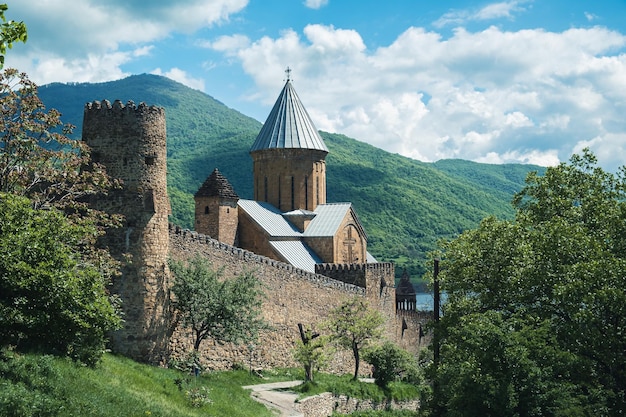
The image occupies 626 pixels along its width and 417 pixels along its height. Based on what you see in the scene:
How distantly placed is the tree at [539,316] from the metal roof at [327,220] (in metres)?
13.7

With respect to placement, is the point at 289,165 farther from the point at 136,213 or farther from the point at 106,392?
the point at 106,392

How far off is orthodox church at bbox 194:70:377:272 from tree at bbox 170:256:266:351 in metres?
12.5

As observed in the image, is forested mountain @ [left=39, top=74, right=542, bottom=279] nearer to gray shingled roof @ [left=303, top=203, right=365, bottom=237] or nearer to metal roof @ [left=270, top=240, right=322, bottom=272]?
gray shingled roof @ [left=303, top=203, right=365, bottom=237]

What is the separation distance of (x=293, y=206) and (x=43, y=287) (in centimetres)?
2304

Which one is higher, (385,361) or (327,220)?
(327,220)

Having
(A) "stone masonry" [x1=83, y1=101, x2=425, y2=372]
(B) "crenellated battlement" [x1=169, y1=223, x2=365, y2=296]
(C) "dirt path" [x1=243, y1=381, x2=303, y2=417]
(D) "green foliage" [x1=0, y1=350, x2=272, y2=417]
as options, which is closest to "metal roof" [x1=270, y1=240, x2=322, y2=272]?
(B) "crenellated battlement" [x1=169, y1=223, x2=365, y2=296]

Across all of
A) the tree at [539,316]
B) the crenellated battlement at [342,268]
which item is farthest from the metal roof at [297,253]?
the tree at [539,316]

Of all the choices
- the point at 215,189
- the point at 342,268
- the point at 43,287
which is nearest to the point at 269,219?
the point at 215,189

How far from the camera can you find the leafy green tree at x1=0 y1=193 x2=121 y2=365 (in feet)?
38.8

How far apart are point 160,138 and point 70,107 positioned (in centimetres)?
14651

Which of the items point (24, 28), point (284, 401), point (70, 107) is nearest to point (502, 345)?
point (284, 401)

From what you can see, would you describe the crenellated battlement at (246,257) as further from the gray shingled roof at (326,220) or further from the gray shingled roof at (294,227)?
the gray shingled roof at (326,220)

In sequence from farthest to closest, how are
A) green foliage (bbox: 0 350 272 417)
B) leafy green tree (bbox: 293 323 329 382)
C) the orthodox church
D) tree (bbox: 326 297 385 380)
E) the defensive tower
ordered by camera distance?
1. the orthodox church
2. the defensive tower
3. tree (bbox: 326 297 385 380)
4. leafy green tree (bbox: 293 323 329 382)
5. green foliage (bbox: 0 350 272 417)

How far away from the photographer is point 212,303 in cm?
1716
